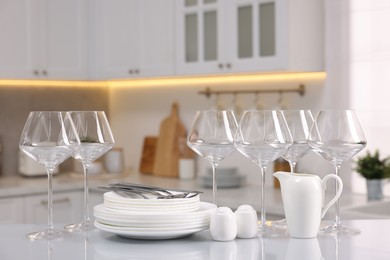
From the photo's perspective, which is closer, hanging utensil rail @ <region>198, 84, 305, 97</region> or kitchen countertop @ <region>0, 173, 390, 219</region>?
kitchen countertop @ <region>0, 173, 390, 219</region>

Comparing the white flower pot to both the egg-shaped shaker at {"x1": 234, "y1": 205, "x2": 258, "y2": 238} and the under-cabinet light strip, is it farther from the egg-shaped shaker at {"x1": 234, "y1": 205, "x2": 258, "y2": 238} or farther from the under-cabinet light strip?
the egg-shaped shaker at {"x1": 234, "y1": 205, "x2": 258, "y2": 238}

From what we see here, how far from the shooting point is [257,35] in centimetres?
365

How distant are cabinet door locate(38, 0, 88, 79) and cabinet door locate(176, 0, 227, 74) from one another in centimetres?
78

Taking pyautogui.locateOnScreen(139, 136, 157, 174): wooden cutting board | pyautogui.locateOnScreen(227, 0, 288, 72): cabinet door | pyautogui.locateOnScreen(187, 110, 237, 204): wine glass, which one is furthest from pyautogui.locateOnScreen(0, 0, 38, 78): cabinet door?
pyautogui.locateOnScreen(187, 110, 237, 204): wine glass

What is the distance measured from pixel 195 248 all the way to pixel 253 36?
7.31 feet

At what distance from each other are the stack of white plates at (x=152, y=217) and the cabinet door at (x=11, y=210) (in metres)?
2.31

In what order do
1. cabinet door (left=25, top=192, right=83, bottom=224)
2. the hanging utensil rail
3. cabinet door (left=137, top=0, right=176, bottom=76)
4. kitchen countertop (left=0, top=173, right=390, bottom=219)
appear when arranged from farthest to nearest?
1. cabinet door (left=137, top=0, right=176, bottom=76)
2. cabinet door (left=25, top=192, right=83, bottom=224)
3. the hanging utensil rail
4. kitchen countertop (left=0, top=173, right=390, bottom=219)

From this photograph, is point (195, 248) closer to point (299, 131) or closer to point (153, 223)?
point (153, 223)

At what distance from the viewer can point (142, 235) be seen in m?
1.64

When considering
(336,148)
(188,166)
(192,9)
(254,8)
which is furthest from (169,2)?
(336,148)

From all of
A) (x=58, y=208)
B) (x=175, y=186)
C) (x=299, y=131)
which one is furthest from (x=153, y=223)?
(x=58, y=208)

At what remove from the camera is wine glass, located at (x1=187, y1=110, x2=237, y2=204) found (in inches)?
70.1

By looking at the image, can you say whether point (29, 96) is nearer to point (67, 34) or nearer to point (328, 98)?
point (67, 34)

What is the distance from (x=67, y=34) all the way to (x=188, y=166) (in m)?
1.13
